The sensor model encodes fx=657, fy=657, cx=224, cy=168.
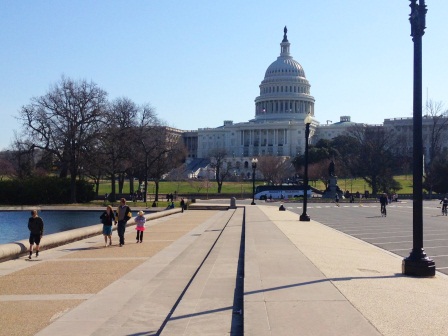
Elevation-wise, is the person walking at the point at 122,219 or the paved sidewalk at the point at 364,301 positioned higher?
the person walking at the point at 122,219

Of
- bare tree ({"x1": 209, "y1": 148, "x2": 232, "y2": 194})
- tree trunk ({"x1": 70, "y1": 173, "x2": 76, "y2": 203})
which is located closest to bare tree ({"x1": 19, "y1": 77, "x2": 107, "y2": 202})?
tree trunk ({"x1": 70, "y1": 173, "x2": 76, "y2": 203})

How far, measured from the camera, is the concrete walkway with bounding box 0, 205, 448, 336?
7957 mm

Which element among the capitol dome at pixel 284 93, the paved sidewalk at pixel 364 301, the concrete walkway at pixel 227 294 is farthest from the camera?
the capitol dome at pixel 284 93

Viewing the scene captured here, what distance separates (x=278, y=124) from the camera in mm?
178875

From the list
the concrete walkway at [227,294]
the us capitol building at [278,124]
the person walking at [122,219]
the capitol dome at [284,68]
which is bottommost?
the concrete walkway at [227,294]

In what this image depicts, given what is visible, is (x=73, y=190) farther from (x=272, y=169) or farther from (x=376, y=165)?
(x=272, y=169)

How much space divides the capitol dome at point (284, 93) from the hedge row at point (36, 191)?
412 feet

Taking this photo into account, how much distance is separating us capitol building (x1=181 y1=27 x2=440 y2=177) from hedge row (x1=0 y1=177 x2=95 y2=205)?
108 m

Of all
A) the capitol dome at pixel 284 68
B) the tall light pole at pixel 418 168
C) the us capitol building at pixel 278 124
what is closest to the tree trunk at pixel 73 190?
the tall light pole at pixel 418 168

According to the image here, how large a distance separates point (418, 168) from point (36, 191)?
55.6 metres

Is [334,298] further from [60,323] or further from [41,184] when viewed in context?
[41,184]

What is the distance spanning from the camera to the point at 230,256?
16.2m

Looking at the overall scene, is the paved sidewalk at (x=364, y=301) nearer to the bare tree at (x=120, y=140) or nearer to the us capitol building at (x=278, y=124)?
the bare tree at (x=120, y=140)

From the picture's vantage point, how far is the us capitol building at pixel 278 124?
180 m
